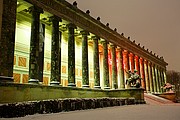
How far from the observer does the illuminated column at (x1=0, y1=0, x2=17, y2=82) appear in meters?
13.3

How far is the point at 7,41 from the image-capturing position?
45.5ft

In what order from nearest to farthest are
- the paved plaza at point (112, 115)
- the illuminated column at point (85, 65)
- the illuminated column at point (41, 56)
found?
the paved plaza at point (112, 115), the illuminated column at point (41, 56), the illuminated column at point (85, 65)

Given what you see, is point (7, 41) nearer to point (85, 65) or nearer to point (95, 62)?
point (85, 65)

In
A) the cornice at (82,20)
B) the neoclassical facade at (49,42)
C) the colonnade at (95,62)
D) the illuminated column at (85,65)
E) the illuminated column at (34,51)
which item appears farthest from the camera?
the illuminated column at (85,65)

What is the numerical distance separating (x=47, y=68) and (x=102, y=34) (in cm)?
907

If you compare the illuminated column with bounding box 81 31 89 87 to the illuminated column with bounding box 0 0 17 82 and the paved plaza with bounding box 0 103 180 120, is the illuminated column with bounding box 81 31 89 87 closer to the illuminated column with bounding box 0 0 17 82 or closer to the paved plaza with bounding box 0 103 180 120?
the illuminated column with bounding box 0 0 17 82

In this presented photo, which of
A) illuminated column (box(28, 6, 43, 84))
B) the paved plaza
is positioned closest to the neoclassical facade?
illuminated column (box(28, 6, 43, 84))

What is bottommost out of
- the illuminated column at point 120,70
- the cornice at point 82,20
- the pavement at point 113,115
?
the pavement at point 113,115

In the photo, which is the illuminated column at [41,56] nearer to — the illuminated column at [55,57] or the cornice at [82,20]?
the illuminated column at [55,57]

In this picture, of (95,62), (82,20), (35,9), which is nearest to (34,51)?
(35,9)

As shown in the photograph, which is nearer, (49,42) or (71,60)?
(71,60)

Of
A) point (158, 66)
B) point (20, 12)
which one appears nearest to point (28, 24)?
point (20, 12)

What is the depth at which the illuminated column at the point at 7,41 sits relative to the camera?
523 inches

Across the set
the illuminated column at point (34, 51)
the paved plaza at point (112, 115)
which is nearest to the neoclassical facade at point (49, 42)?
the illuminated column at point (34, 51)
